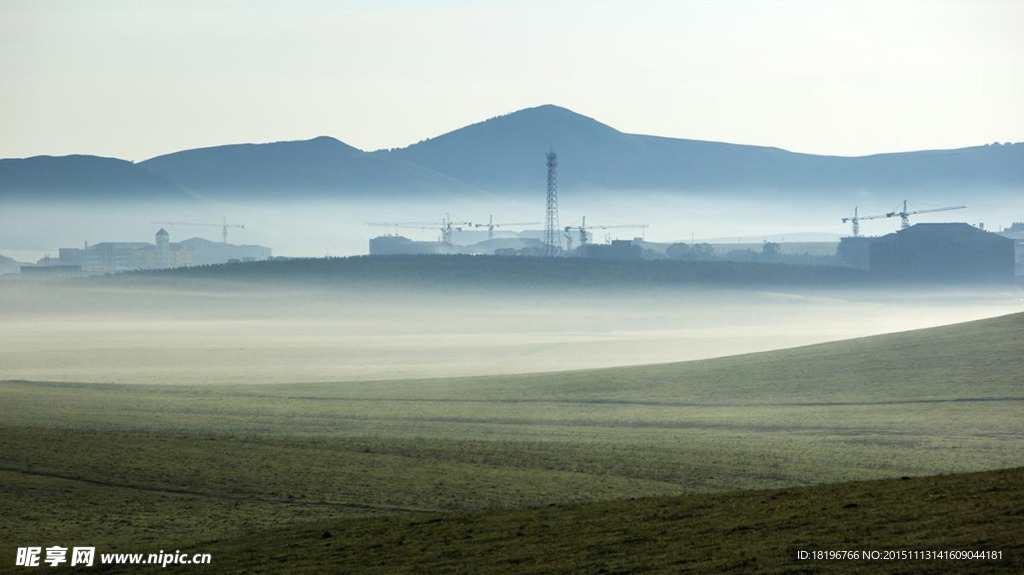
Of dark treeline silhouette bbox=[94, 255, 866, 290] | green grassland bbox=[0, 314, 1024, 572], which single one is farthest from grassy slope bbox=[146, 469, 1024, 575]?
dark treeline silhouette bbox=[94, 255, 866, 290]

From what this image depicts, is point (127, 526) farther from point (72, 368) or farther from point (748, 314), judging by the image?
point (748, 314)

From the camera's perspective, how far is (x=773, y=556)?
18.6m

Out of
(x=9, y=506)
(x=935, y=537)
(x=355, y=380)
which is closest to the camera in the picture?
(x=935, y=537)

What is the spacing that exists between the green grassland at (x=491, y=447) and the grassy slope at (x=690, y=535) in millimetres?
121

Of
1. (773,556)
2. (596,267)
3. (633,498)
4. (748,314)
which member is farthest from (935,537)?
(596,267)

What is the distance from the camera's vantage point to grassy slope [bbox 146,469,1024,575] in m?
18.4

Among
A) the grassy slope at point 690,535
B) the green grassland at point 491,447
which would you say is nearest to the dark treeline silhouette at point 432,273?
the green grassland at point 491,447

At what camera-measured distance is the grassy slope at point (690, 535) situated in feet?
60.5

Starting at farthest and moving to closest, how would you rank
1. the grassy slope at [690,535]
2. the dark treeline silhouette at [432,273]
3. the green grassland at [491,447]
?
1. the dark treeline silhouette at [432,273]
2. the green grassland at [491,447]
3. the grassy slope at [690,535]

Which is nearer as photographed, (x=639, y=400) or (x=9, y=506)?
(x=9, y=506)

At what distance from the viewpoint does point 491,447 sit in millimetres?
36656

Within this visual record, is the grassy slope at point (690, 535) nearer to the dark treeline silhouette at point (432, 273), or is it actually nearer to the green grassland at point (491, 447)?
the green grassland at point (491, 447)

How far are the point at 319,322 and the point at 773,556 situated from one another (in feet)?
423

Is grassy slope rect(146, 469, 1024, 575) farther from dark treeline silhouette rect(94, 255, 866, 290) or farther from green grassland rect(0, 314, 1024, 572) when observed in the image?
dark treeline silhouette rect(94, 255, 866, 290)
